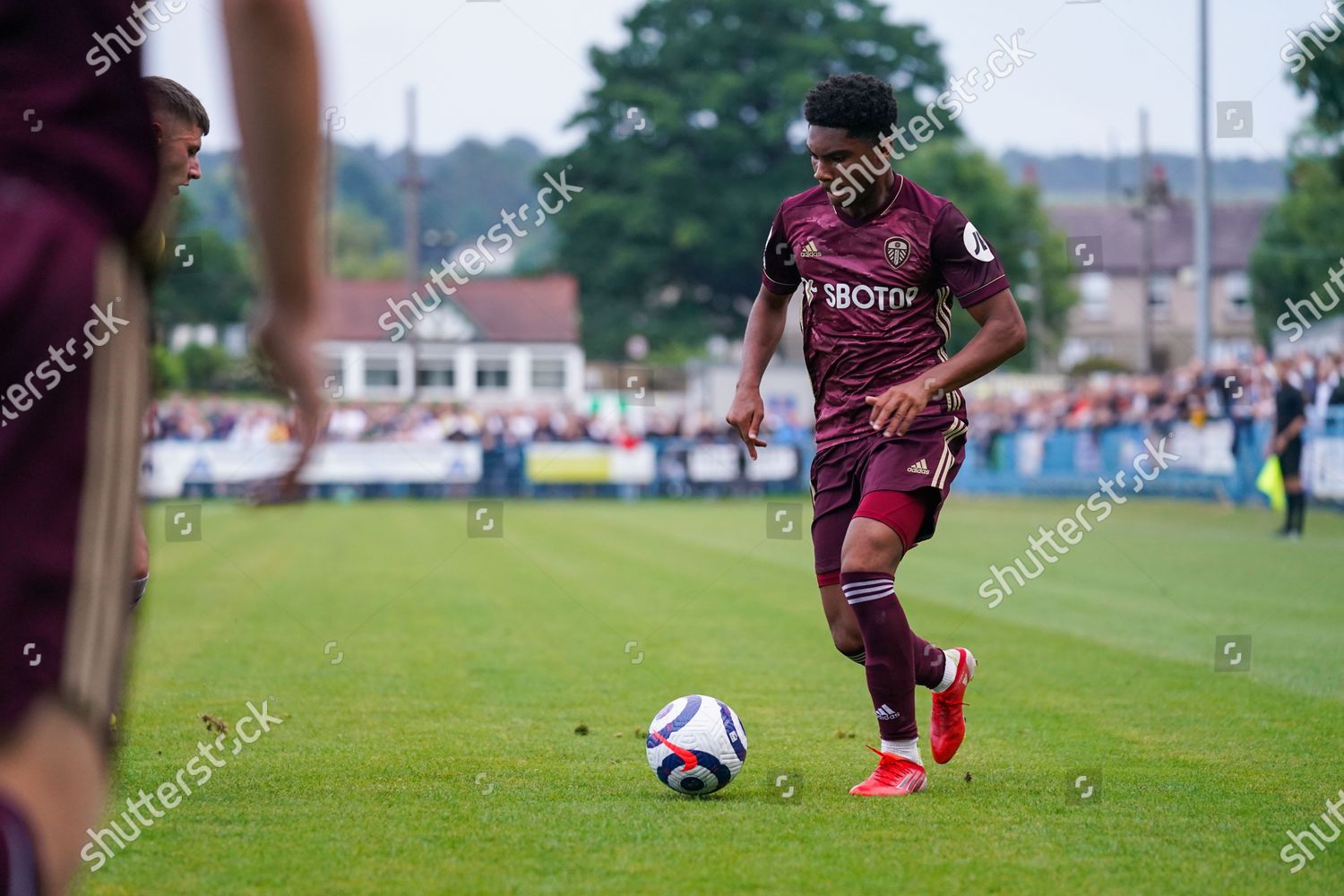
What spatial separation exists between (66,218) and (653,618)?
11.0 meters

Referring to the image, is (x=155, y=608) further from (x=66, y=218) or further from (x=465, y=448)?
(x=465, y=448)

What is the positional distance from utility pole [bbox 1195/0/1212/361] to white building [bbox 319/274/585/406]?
54.3 m

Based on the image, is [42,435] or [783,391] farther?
[783,391]

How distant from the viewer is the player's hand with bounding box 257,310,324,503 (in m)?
2.09

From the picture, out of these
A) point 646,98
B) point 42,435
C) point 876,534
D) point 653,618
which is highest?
point 646,98

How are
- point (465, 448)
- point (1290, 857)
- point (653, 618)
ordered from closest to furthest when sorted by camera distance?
1. point (1290, 857)
2. point (653, 618)
3. point (465, 448)

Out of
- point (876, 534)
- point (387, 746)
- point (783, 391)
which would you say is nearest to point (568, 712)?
point (387, 746)

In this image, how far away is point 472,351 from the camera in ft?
287

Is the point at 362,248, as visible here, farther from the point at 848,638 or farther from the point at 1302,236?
the point at 848,638

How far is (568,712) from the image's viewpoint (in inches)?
322

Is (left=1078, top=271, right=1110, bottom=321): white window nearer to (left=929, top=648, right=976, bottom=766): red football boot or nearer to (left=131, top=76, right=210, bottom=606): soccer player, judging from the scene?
(left=929, top=648, right=976, bottom=766): red football boot

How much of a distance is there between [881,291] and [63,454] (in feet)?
14.9

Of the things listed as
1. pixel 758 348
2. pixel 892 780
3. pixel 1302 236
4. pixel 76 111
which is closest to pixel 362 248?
pixel 1302 236

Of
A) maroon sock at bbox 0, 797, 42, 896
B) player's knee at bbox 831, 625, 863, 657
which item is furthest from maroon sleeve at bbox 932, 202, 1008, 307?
maroon sock at bbox 0, 797, 42, 896
